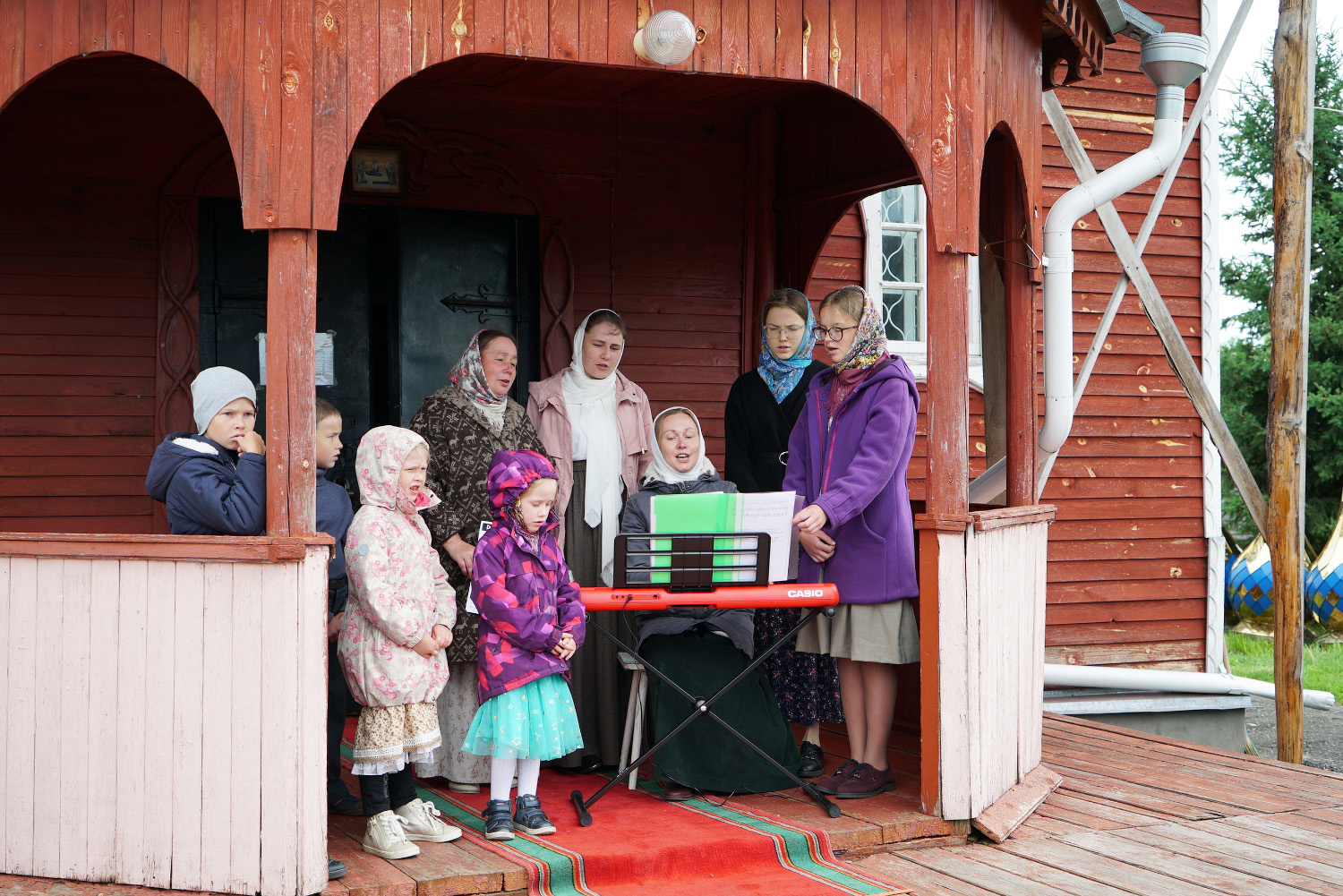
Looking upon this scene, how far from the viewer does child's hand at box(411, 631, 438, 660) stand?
409cm

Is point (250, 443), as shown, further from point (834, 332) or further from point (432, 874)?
point (834, 332)

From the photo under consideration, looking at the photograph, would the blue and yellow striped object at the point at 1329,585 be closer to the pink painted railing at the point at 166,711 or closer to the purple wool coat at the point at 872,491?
the purple wool coat at the point at 872,491

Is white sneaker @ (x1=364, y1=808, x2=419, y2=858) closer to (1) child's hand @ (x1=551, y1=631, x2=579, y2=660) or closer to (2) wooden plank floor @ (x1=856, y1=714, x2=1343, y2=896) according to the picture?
(1) child's hand @ (x1=551, y1=631, x2=579, y2=660)

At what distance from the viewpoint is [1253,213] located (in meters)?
19.5

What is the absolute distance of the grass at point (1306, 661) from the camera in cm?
1258

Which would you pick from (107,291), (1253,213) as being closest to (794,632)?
(107,291)

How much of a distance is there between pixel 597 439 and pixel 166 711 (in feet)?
6.43

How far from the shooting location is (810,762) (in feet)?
17.0

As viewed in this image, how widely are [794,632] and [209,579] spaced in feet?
6.32

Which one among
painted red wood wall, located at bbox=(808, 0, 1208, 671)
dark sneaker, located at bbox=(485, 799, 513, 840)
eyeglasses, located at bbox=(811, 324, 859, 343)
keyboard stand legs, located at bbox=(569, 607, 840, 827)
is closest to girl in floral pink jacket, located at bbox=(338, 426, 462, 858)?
dark sneaker, located at bbox=(485, 799, 513, 840)

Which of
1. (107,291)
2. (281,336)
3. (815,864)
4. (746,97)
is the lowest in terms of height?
(815,864)

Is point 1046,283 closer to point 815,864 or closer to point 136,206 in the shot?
point 815,864

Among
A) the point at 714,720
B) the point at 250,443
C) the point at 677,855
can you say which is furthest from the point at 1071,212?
the point at 250,443

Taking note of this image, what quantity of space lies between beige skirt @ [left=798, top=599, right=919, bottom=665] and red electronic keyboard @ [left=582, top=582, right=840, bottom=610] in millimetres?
301
